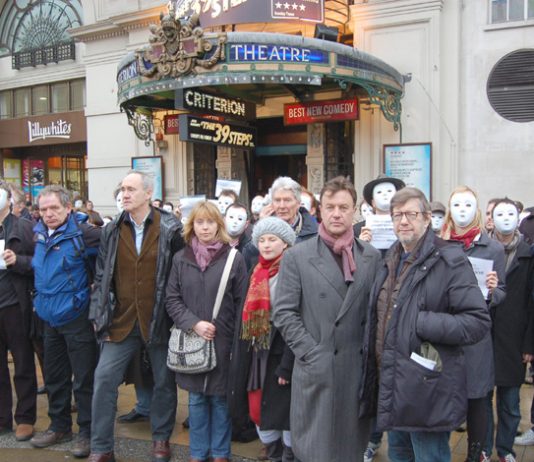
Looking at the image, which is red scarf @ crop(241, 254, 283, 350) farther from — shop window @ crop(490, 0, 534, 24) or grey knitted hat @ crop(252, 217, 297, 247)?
shop window @ crop(490, 0, 534, 24)

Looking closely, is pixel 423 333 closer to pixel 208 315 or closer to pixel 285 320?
pixel 285 320

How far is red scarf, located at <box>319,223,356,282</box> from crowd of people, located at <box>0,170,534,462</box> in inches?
0.4

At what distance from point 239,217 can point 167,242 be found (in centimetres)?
100

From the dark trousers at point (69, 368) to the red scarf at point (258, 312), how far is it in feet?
5.24

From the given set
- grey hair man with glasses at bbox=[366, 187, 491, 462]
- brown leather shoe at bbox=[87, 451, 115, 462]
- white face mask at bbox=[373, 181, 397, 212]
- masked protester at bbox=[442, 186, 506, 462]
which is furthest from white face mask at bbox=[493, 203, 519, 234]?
brown leather shoe at bbox=[87, 451, 115, 462]

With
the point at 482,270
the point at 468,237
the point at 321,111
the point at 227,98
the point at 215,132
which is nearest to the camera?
the point at 482,270

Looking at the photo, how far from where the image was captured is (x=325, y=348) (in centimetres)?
328

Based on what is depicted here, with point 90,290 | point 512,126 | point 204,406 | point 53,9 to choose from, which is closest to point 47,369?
point 90,290

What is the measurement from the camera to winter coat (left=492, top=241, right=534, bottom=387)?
4.16 meters

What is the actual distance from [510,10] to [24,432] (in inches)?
391

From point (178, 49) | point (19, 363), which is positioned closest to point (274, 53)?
point (178, 49)

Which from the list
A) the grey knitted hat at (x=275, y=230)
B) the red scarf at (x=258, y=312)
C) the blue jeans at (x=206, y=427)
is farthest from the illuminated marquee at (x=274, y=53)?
the blue jeans at (x=206, y=427)

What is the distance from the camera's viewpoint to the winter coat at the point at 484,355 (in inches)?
149

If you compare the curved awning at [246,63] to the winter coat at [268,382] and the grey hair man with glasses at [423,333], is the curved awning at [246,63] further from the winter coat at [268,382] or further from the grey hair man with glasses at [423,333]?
the grey hair man with glasses at [423,333]
